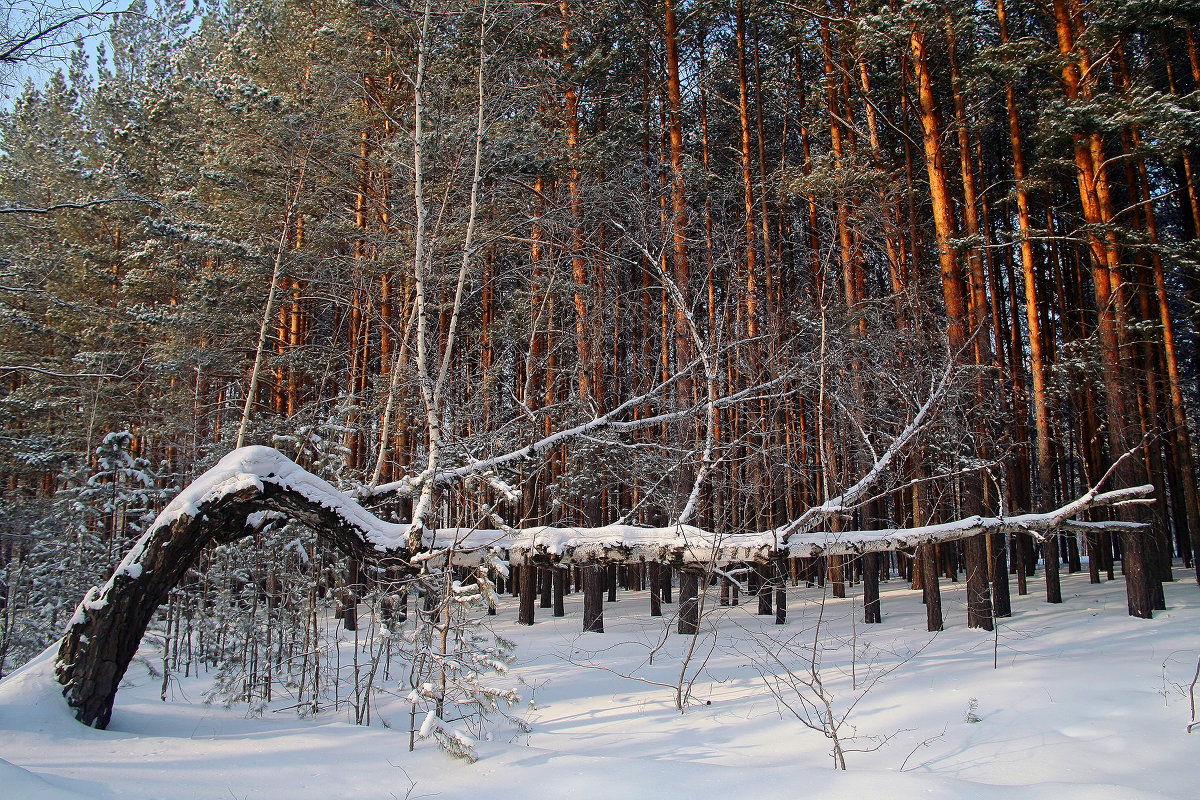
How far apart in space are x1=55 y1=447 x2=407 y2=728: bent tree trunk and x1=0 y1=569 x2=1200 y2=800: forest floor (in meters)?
0.21

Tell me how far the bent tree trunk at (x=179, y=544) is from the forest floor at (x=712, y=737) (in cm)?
21

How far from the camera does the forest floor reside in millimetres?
3703

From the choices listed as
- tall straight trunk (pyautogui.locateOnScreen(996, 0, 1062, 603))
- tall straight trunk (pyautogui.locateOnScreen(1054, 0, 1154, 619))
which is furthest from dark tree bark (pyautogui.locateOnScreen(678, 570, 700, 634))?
tall straight trunk (pyautogui.locateOnScreen(1054, 0, 1154, 619))

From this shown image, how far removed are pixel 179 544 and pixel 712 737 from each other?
4.30 m

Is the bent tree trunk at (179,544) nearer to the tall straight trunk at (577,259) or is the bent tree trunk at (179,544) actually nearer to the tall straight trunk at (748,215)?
the tall straight trunk at (577,259)

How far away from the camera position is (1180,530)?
18.8 m

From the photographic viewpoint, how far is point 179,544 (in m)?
4.59

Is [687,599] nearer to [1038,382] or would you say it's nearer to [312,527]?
[312,527]

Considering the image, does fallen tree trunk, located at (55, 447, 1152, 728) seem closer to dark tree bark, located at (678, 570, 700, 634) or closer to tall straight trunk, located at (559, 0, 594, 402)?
tall straight trunk, located at (559, 0, 594, 402)

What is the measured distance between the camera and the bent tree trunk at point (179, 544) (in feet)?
14.2

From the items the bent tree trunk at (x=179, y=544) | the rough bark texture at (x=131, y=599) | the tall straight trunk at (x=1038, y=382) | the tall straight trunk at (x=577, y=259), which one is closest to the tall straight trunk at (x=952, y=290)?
the tall straight trunk at (x=1038, y=382)

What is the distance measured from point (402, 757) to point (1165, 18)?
48.4 feet

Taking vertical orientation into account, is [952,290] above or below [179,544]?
above

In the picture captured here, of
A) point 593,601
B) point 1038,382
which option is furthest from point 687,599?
point 1038,382
